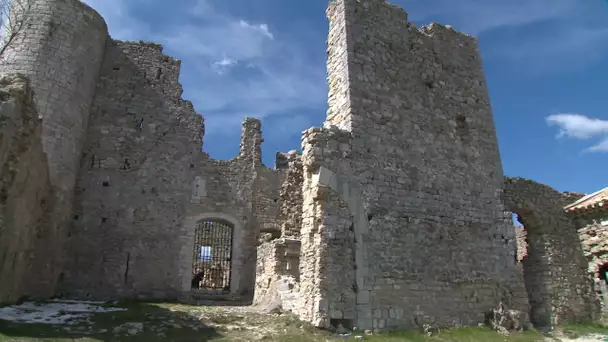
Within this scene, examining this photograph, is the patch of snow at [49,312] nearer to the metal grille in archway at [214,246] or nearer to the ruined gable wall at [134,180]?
the ruined gable wall at [134,180]

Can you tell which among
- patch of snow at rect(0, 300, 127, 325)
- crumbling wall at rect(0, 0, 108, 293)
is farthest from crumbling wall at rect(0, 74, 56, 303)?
patch of snow at rect(0, 300, 127, 325)

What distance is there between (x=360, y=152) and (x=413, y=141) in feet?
5.34

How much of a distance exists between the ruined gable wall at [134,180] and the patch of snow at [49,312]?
2914mm

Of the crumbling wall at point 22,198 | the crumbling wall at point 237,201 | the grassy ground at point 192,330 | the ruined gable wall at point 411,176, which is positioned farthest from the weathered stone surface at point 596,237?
the crumbling wall at point 22,198

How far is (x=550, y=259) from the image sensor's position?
13.1 m

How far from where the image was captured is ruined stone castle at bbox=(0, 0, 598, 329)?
8898 millimetres

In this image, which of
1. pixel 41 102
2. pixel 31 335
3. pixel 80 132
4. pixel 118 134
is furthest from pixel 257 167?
pixel 31 335

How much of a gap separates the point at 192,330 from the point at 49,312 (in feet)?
11.0

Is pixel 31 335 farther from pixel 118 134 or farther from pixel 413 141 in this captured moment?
pixel 118 134

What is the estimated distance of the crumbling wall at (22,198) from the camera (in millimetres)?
7824

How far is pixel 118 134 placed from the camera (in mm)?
14688

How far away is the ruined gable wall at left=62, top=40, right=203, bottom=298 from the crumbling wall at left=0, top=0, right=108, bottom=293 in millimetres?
532

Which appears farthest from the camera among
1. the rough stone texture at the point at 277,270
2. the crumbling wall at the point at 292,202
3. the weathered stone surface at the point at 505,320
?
the crumbling wall at the point at 292,202

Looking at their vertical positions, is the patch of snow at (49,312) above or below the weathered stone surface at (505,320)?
above
